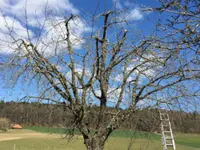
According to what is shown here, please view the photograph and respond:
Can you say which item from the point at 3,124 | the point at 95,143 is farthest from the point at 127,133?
the point at 3,124

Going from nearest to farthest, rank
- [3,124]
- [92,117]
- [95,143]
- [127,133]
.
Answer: [127,133]
[95,143]
[92,117]
[3,124]

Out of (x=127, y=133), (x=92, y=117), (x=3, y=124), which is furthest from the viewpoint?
(x=3, y=124)

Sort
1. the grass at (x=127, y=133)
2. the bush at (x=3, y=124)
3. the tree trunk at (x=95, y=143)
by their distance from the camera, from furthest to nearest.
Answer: the bush at (x=3, y=124)
the tree trunk at (x=95, y=143)
the grass at (x=127, y=133)

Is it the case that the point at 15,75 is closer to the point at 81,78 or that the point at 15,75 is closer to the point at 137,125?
the point at 81,78

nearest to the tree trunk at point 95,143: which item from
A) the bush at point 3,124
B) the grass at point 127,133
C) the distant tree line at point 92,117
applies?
the distant tree line at point 92,117

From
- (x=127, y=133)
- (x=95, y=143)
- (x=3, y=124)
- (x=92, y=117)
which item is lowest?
(x=95, y=143)

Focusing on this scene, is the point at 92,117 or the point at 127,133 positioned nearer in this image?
the point at 127,133

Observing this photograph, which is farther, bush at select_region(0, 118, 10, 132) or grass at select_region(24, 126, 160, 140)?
bush at select_region(0, 118, 10, 132)

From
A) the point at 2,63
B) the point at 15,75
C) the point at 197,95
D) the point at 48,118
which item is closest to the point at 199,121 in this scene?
the point at 197,95

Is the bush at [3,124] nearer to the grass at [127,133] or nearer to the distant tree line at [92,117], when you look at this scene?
the grass at [127,133]

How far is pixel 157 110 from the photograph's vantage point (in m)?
4.47

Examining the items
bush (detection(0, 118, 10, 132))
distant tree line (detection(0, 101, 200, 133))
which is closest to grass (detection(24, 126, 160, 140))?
distant tree line (detection(0, 101, 200, 133))

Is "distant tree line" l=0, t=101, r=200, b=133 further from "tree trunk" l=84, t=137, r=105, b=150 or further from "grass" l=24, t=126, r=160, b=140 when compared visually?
"tree trunk" l=84, t=137, r=105, b=150

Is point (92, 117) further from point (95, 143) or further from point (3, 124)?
point (3, 124)
